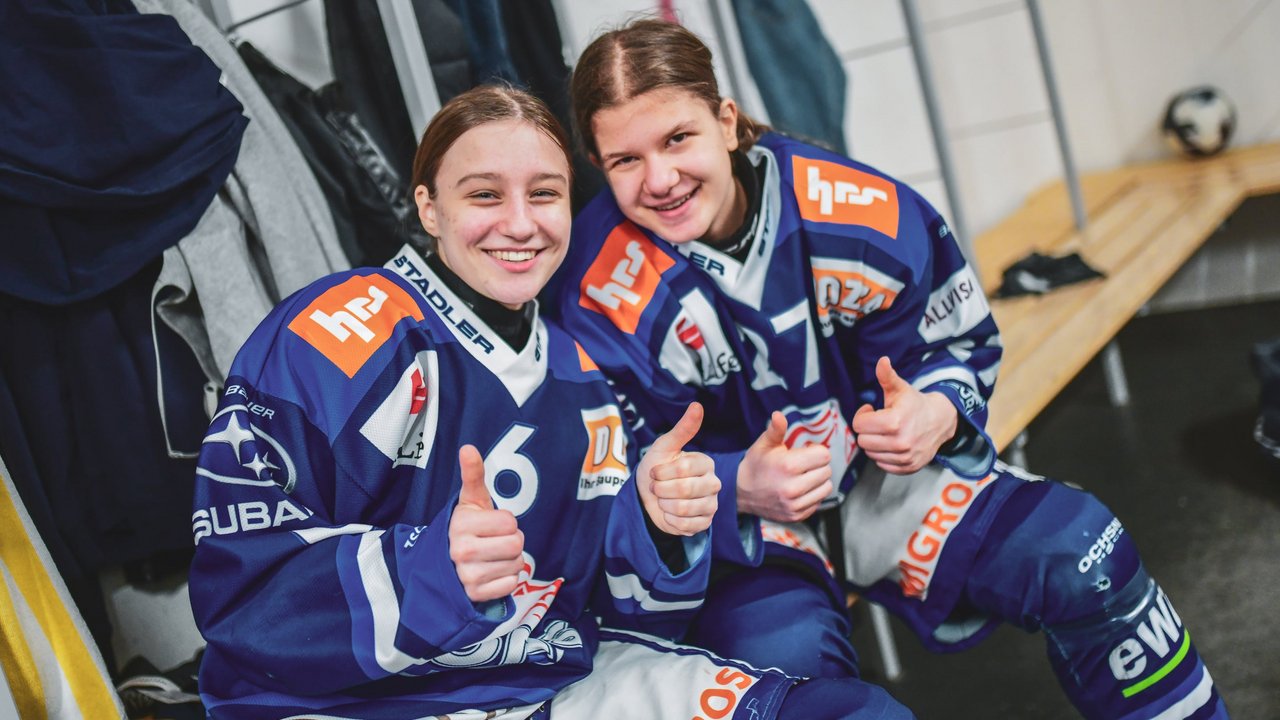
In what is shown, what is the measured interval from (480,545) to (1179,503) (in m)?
1.77

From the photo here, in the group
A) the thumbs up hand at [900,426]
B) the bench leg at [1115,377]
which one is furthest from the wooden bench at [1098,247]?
the thumbs up hand at [900,426]

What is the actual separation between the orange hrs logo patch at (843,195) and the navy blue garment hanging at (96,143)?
0.79 m

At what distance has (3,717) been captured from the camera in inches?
40.9

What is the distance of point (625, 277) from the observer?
1356mm

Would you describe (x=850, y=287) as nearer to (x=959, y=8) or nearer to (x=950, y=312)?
(x=950, y=312)

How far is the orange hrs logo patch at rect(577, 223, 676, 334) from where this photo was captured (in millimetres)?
1348

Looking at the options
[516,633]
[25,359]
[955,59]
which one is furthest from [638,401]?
[955,59]

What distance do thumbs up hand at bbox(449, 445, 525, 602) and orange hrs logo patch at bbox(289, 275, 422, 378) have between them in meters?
0.20

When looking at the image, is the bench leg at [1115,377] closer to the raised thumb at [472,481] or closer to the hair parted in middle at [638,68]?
the hair parted in middle at [638,68]

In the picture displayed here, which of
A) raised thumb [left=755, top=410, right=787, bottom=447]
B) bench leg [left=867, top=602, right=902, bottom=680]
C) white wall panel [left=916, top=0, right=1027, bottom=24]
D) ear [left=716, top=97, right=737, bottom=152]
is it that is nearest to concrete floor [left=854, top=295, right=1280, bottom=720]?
bench leg [left=867, top=602, right=902, bottom=680]

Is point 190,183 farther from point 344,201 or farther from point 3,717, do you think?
point 3,717

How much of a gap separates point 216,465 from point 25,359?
55 cm

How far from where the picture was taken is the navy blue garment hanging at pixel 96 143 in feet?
4.34

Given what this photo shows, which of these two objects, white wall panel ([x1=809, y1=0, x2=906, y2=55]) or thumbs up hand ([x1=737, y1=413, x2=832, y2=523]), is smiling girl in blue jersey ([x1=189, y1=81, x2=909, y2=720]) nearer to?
thumbs up hand ([x1=737, y1=413, x2=832, y2=523])
